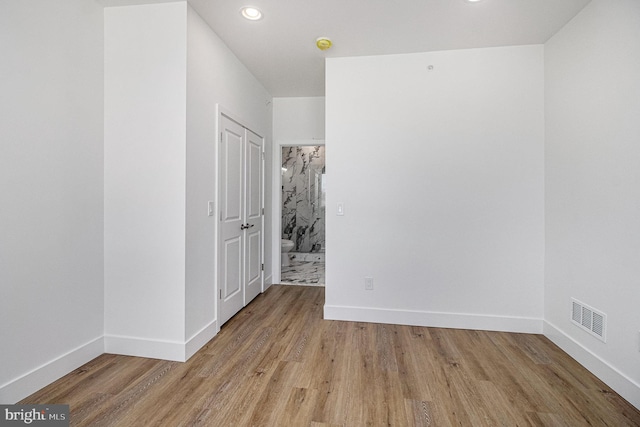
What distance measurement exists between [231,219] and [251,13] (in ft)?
5.83

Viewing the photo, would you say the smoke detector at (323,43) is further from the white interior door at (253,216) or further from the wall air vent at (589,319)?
the wall air vent at (589,319)

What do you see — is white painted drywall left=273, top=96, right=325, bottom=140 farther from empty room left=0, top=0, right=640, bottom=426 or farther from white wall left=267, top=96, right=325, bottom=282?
empty room left=0, top=0, right=640, bottom=426

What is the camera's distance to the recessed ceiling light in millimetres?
2320

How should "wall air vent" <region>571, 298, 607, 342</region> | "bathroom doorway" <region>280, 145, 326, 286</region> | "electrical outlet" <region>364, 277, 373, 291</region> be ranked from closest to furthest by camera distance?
1. "wall air vent" <region>571, 298, 607, 342</region>
2. "electrical outlet" <region>364, 277, 373, 291</region>
3. "bathroom doorway" <region>280, 145, 326, 286</region>

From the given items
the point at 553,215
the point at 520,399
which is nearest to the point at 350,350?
the point at 520,399

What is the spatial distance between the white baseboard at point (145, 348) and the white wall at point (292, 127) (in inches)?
87.2

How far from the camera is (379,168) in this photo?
3043mm

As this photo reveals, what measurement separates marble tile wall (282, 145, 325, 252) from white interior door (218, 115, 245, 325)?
3.29 metres

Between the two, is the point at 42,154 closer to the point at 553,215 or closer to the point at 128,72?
the point at 128,72

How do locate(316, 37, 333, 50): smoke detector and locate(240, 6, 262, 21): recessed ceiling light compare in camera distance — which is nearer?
locate(240, 6, 262, 21): recessed ceiling light

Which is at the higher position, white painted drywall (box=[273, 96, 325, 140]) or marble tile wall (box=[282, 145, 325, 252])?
white painted drywall (box=[273, 96, 325, 140])

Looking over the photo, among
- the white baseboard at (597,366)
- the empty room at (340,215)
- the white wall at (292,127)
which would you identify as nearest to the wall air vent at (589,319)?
the empty room at (340,215)

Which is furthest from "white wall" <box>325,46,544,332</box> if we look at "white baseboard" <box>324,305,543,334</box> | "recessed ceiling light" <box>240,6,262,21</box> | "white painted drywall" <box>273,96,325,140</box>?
"white painted drywall" <box>273,96,325,140</box>

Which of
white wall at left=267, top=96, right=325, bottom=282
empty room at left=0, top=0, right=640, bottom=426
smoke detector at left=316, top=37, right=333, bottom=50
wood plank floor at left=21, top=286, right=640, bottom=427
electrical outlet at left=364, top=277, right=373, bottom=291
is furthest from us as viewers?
white wall at left=267, top=96, right=325, bottom=282
